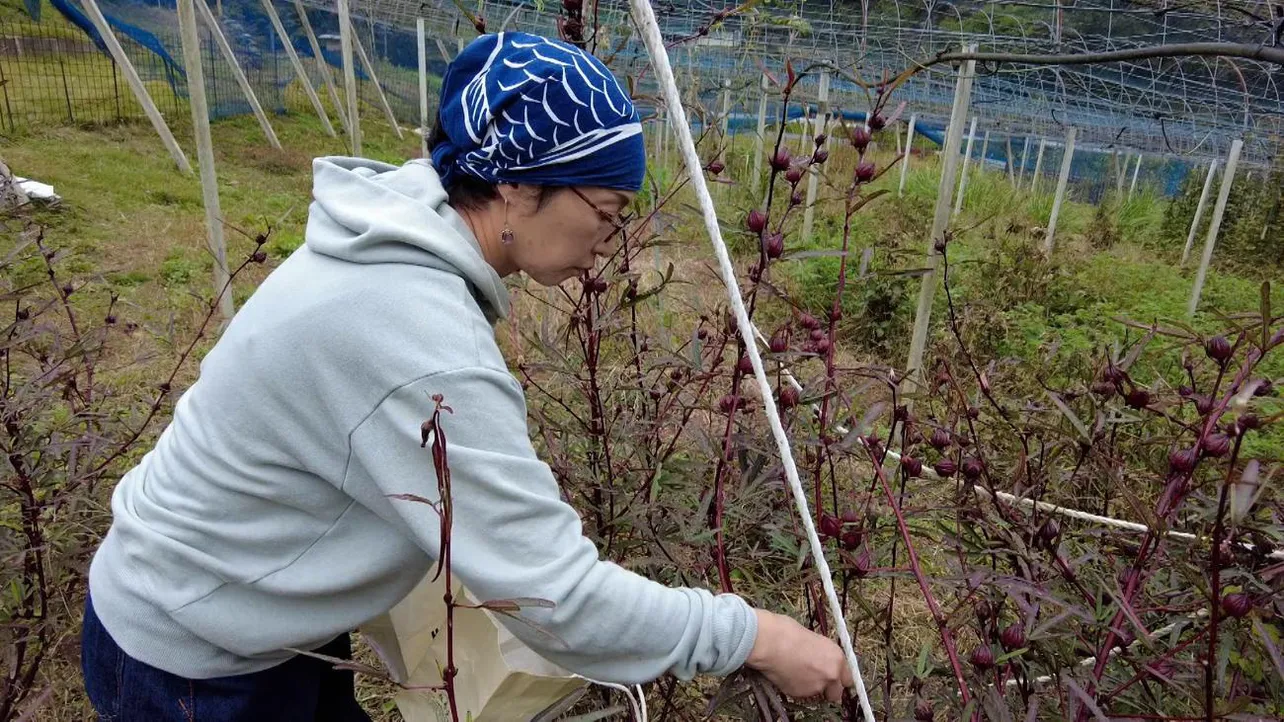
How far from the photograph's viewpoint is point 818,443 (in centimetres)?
107

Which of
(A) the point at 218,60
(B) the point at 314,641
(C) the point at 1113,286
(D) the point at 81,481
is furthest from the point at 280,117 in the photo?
→ (B) the point at 314,641

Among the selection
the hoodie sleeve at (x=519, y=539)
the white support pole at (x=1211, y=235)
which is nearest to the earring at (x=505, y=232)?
the hoodie sleeve at (x=519, y=539)

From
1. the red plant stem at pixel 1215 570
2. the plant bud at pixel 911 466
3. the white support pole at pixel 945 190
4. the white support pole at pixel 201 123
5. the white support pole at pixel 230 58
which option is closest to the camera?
the red plant stem at pixel 1215 570

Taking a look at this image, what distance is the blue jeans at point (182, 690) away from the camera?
1176mm

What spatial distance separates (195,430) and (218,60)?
12528 mm

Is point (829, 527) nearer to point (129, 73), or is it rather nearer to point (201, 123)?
point (201, 123)

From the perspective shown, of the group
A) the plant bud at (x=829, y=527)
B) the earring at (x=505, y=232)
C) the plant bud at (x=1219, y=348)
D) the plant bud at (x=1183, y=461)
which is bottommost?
the plant bud at (x=829, y=527)

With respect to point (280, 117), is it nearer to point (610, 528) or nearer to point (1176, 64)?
point (1176, 64)

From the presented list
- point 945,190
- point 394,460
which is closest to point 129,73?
point 945,190

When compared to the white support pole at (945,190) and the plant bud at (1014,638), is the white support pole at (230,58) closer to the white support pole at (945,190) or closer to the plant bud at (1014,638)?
the white support pole at (945,190)

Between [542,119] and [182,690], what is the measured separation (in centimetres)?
95

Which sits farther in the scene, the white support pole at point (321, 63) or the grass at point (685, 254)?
the white support pole at point (321, 63)

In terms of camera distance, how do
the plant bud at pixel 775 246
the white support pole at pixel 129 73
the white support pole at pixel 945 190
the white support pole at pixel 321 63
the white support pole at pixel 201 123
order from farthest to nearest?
the white support pole at pixel 321 63, the white support pole at pixel 129 73, the white support pole at pixel 945 190, the white support pole at pixel 201 123, the plant bud at pixel 775 246

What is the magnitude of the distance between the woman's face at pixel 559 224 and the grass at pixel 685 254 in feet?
5.15
